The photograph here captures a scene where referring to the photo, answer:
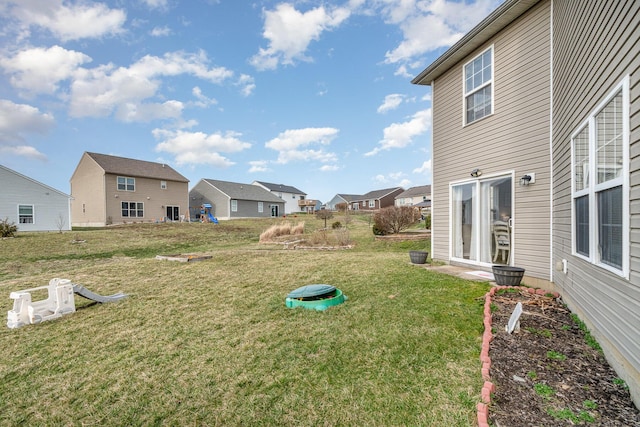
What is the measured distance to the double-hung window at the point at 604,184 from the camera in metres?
2.43

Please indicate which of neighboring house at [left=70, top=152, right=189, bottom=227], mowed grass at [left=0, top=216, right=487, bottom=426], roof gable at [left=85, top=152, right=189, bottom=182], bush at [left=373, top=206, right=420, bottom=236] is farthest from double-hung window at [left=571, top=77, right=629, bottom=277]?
roof gable at [left=85, top=152, right=189, bottom=182]

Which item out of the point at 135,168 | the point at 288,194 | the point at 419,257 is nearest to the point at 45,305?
the point at 419,257

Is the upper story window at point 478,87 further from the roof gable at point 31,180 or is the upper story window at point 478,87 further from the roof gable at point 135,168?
the roof gable at point 135,168

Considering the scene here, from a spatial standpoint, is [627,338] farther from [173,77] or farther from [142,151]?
[142,151]

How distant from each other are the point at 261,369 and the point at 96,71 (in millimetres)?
15897

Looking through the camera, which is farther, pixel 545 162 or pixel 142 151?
pixel 142 151

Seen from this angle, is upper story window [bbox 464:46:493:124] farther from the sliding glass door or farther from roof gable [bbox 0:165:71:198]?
roof gable [bbox 0:165:71:198]

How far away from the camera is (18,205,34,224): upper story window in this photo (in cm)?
1923

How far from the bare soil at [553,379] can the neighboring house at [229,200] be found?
111ft

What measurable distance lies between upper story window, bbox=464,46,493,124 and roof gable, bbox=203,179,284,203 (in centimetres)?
3091

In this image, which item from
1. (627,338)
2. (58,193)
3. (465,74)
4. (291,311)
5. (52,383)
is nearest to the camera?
(627,338)

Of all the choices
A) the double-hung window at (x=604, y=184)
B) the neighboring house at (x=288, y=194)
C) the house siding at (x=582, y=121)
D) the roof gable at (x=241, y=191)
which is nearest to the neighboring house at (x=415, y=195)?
the neighboring house at (x=288, y=194)

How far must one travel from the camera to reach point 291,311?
4418mm

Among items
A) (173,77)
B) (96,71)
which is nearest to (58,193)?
(96,71)
